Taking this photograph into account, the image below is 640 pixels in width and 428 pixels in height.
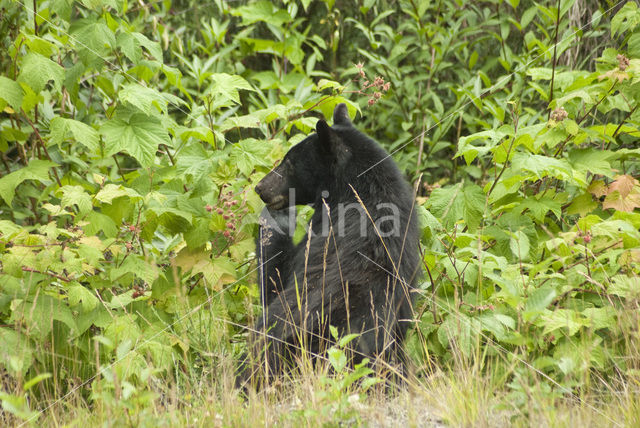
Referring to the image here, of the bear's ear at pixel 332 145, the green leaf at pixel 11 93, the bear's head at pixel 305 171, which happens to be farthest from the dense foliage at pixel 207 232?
the bear's ear at pixel 332 145

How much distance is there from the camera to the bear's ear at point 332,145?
3.30 m

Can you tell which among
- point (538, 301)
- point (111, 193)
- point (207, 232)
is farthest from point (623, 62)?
point (111, 193)

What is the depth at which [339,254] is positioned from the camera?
3010 mm

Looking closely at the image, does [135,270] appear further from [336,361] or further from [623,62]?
[623,62]

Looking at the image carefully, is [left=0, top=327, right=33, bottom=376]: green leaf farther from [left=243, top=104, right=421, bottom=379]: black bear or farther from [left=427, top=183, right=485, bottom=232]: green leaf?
[left=427, top=183, right=485, bottom=232]: green leaf

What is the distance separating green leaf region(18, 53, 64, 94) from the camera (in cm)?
290

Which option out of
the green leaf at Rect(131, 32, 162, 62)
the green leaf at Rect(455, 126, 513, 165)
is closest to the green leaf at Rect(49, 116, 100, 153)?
the green leaf at Rect(131, 32, 162, 62)

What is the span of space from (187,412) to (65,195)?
1.29 m

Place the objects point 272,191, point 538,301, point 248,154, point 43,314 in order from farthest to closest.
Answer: point 272,191
point 248,154
point 43,314
point 538,301

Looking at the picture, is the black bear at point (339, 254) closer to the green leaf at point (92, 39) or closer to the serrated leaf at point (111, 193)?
the serrated leaf at point (111, 193)

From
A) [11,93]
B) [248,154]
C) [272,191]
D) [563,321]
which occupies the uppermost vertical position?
[11,93]

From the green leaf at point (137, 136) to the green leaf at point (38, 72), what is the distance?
0.33 metres

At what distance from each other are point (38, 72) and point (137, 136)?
22.1 inches

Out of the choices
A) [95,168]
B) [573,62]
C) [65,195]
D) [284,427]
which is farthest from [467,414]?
[573,62]
